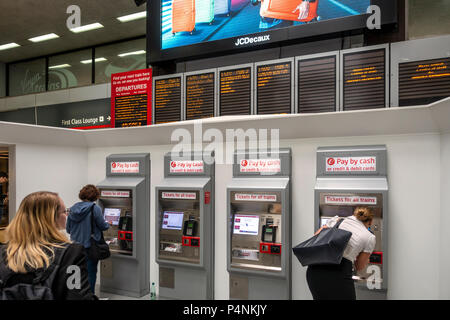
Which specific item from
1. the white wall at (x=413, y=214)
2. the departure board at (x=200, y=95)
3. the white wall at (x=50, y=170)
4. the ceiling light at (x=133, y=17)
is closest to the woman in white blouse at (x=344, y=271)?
the white wall at (x=413, y=214)

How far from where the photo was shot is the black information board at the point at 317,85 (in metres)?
3.74

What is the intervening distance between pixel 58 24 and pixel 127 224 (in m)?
5.65

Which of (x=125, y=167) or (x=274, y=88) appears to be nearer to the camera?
(x=274, y=88)

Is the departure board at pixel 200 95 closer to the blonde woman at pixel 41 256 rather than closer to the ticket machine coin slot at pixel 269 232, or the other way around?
the ticket machine coin slot at pixel 269 232

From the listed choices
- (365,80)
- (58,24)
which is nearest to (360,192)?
(365,80)

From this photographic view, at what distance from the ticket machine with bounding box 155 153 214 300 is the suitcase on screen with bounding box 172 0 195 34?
1.82 m

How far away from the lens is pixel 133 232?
4.24 metres

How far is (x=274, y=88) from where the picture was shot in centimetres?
401

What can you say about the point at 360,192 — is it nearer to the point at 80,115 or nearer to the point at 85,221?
the point at 85,221

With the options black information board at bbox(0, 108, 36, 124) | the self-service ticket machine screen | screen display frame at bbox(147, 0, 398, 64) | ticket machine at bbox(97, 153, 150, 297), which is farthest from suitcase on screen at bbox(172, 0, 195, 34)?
black information board at bbox(0, 108, 36, 124)

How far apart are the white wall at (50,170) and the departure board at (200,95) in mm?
1770

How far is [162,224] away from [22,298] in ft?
8.30

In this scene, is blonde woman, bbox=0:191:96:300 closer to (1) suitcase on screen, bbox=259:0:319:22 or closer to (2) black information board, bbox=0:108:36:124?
(1) suitcase on screen, bbox=259:0:319:22
